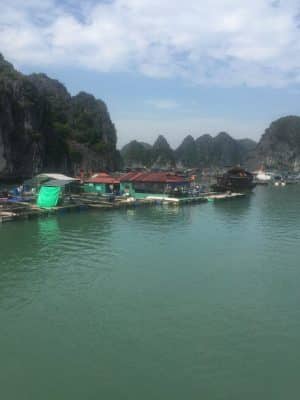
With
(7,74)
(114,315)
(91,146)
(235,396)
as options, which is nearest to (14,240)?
(114,315)

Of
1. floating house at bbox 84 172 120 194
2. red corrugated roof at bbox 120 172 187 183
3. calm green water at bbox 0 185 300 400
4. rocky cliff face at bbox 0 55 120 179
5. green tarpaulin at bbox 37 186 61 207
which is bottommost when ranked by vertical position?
calm green water at bbox 0 185 300 400

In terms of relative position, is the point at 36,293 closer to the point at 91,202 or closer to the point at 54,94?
the point at 91,202

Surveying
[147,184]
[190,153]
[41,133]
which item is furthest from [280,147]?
[147,184]

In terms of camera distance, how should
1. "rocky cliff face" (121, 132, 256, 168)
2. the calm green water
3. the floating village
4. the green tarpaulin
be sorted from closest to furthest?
1. the calm green water
2. the floating village
3. the green tarpaulin
4. "rocky cliff face" (121, 132, 256, 168)

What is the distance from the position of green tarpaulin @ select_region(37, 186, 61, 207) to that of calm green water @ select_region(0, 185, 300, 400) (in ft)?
32.1

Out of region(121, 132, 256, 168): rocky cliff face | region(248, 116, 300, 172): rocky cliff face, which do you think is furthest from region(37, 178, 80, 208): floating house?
region(121, 132, 256, 168): rocky cliff face

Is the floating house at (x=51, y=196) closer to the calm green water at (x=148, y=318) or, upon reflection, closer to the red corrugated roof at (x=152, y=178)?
the red corrugated roof at (x=152, y=178)

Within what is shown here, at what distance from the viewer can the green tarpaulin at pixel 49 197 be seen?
1323 inches

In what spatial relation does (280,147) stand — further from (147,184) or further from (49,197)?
(49,197)

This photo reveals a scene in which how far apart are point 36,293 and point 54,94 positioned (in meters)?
95.6

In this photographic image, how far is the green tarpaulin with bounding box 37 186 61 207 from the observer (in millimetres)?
33594

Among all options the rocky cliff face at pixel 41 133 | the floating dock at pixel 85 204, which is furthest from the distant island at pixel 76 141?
the floating dock at pixel 85 204

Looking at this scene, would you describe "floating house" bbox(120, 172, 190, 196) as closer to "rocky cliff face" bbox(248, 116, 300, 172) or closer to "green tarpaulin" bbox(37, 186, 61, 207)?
"green tarpaulin" bbox(37, 186, 61, 207)

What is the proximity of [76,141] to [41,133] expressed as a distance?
19.7 m
